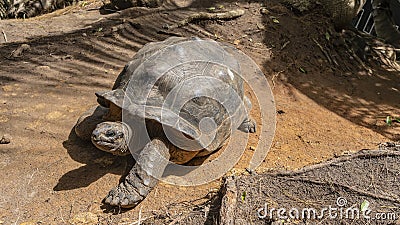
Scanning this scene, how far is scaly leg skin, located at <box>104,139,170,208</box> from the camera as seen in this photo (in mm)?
2777

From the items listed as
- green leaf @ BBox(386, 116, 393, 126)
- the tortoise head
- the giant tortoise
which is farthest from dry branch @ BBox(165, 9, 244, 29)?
the tortoise head

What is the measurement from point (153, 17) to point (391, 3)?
171 inches

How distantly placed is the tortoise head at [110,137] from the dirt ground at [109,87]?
333 millimetres

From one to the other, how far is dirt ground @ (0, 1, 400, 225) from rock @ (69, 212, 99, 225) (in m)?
0.01

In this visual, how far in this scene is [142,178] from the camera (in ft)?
9.37

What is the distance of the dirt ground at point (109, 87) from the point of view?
294 cm

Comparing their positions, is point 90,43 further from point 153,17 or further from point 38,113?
point 38,113

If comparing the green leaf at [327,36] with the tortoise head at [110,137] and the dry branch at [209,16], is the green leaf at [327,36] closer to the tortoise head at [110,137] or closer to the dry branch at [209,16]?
the dry branch at [209,16]

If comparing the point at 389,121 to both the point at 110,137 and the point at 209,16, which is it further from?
the point at 110,137

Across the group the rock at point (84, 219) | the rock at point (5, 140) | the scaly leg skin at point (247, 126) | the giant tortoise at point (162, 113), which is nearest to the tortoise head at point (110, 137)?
the giant tortoise at point (162, 113)

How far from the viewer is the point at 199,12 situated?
6430 mm

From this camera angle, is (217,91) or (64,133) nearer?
(217,91)

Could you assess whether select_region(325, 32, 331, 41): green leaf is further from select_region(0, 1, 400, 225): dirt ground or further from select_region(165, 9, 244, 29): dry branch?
select_region(165, 9, 244, 29): dry branch

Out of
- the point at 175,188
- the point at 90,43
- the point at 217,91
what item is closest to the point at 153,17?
the point at 90,43
